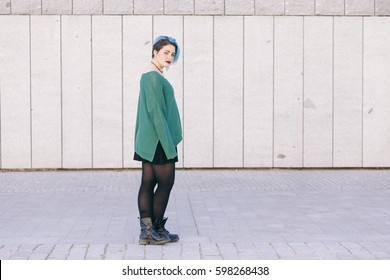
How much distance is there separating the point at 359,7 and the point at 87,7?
4984 mm

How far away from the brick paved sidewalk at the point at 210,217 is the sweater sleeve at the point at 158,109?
2.96 feet

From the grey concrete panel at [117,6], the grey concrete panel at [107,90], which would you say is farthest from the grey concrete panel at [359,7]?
the grey concrete panel at [107,90]

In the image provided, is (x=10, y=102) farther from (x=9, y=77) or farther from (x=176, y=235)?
(x=176, y=235)

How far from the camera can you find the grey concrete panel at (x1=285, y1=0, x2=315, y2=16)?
43.9ft

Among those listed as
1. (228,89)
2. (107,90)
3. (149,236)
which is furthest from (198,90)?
(149,236)

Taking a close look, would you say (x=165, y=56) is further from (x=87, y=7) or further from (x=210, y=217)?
(x=87, y=7)

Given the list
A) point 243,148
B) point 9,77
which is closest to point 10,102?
point 9,77

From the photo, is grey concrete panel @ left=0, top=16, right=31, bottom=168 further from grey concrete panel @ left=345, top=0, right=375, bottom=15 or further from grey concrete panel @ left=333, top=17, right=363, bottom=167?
grey concrete panel @ left=345, top=0, right=375, bottom=15

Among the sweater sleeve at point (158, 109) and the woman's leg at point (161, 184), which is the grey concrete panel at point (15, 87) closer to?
the woman's leg at point (161, 184)

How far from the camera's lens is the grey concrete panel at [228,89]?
13.4 metres

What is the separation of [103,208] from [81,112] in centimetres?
482

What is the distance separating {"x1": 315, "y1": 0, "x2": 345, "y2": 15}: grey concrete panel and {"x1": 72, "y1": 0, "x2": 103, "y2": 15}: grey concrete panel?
3988mm

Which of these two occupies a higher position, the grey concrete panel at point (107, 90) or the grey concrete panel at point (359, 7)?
the grey concrete panel at point (359, 7)

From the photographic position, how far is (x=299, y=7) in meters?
13.4
